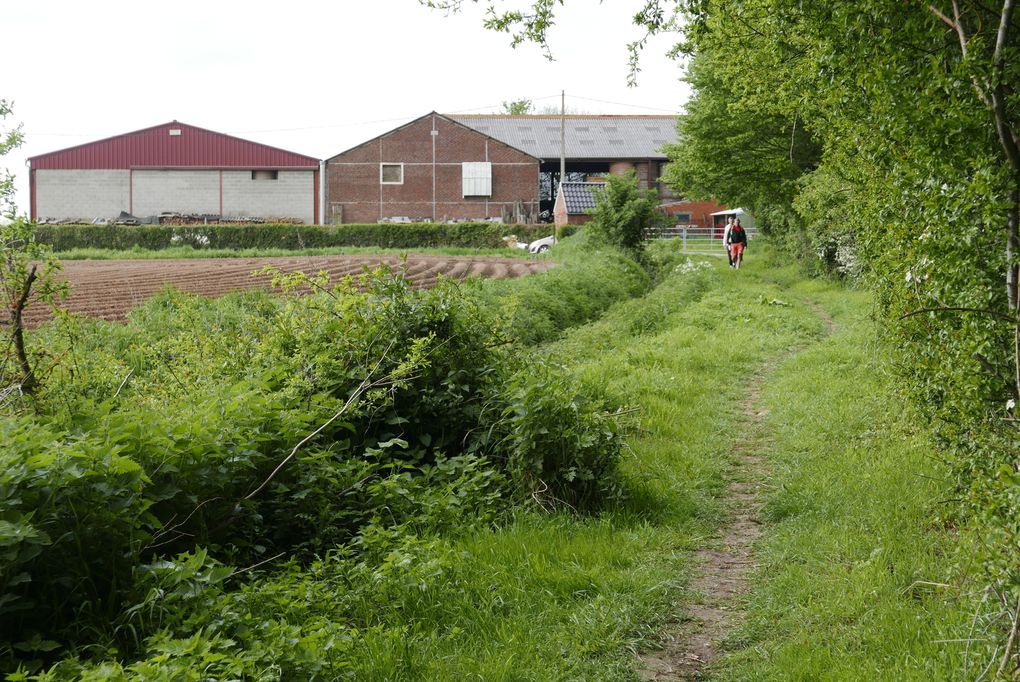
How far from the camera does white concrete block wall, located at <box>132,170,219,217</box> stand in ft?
192

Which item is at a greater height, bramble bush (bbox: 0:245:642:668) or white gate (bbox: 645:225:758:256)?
white gate (bbox: 645:225:758:256)

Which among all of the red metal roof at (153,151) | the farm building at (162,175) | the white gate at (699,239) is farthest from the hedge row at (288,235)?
the red metal roof at (153,151)

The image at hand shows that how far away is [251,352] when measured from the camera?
8648mm

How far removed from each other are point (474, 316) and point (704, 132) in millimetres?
25261

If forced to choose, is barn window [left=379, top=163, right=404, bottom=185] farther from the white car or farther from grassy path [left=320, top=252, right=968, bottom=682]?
grassy path [left=320, top=252, right=968, bottom=682]

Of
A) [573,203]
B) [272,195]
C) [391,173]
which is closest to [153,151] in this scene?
[272,195]

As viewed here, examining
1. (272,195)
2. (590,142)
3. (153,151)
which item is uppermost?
(590,142)

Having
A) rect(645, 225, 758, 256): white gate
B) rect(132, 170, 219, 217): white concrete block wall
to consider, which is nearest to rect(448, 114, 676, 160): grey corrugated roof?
rect(645, 225, 758, 256): white gate

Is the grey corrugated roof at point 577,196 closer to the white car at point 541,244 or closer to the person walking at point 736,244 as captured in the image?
the white car at point 541,244

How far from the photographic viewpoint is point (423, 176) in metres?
Result: 59.3

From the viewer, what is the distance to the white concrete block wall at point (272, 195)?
59.4 meters

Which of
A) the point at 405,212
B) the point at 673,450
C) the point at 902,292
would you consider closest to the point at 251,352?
the point at 673,450

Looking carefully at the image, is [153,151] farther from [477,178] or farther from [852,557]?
[852,557]

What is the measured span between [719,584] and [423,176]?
181ft
